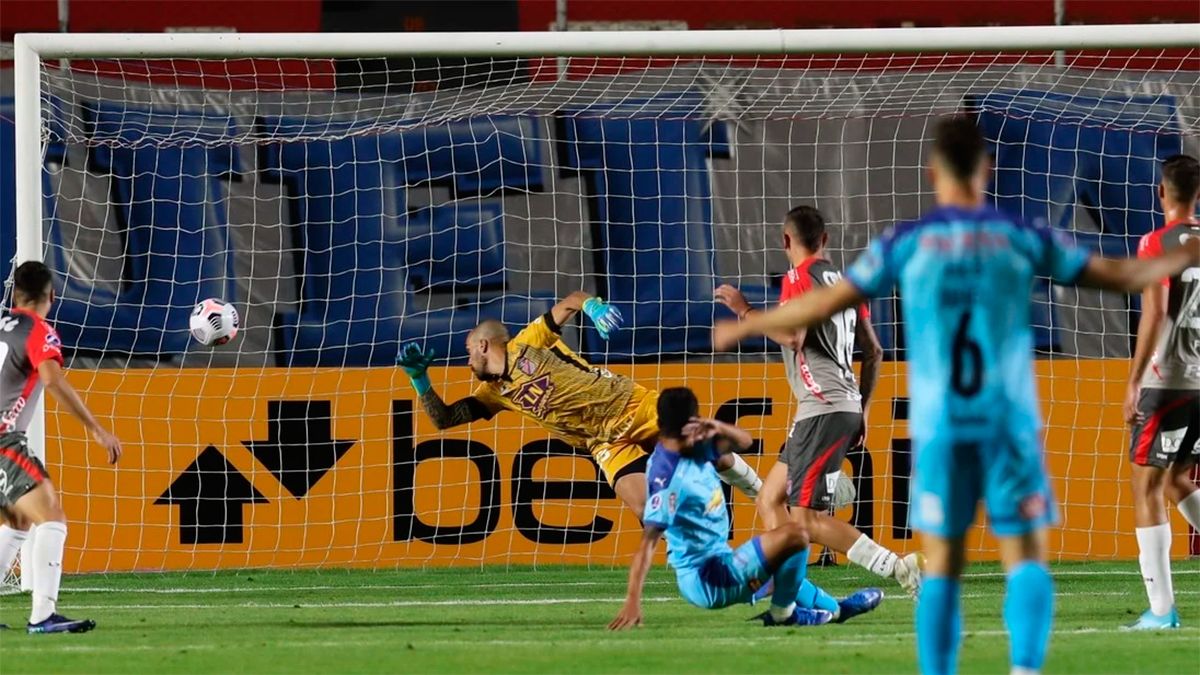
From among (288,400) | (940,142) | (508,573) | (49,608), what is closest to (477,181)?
(288,400)

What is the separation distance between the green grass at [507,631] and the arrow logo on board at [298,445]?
994 millimetres

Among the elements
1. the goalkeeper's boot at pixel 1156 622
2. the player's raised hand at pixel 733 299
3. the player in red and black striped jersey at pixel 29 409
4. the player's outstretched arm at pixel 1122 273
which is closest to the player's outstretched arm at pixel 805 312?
the player's outstretched arm at pixel 1122 273

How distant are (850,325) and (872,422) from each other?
375cm

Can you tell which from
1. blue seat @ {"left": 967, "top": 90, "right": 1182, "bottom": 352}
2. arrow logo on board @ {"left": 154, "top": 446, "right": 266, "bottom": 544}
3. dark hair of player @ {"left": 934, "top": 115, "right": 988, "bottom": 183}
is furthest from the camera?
blue seat @ {"left": 967, "top": 90, "right": 1182, "bottom": 352}

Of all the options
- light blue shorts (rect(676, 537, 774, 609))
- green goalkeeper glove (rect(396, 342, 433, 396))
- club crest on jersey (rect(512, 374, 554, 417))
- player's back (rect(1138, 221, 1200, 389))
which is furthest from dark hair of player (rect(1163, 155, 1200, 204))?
green goalkeeper glove (rect(396, 342, 433, 396))

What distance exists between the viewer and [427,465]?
1212 centimetres

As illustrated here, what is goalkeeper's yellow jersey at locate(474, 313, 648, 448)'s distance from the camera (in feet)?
31.2

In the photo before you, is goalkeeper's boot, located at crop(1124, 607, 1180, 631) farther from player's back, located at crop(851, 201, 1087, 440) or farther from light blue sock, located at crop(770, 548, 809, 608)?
player's back, located at crop(851, 201, 1087, 440)

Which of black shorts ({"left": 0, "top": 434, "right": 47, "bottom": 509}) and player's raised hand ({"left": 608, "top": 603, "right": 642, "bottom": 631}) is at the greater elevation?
black shorts ({"left": 0, "top": 434, "right": 47, "bottom": 509})

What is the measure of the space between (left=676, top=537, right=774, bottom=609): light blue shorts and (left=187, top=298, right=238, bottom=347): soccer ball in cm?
350

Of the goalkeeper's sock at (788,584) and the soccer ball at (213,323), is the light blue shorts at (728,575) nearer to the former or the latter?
the goalkeeper's sock at (788,584)

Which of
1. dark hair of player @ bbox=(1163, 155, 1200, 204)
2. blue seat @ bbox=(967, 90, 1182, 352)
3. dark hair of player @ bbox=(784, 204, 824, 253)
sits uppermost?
blue seat @ bbox=(967, 90, 1182, 352)

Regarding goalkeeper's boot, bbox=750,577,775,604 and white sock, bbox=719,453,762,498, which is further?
white sock, bbox=719,453,762,498

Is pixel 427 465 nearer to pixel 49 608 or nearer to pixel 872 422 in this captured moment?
pixel 872 422
